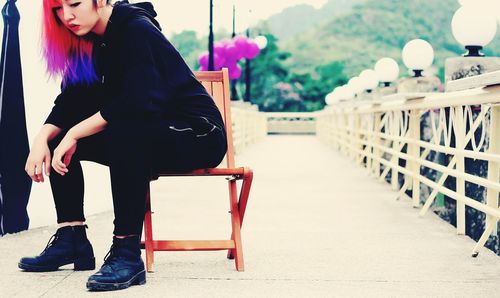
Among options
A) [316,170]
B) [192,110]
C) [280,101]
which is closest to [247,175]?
[192,110]

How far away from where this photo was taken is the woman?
2904 millimetres

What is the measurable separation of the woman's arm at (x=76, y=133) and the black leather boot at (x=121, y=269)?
0.37 meters

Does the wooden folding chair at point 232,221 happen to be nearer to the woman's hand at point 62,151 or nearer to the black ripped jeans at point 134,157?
the black ripped jeans at point 134,157

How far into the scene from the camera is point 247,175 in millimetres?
3244

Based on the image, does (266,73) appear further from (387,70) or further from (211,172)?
(211,172)

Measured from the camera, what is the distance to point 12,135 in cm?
433

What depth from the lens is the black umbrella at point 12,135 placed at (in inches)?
167

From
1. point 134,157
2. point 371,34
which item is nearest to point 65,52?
point 134,157

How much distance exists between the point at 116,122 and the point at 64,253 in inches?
25.5

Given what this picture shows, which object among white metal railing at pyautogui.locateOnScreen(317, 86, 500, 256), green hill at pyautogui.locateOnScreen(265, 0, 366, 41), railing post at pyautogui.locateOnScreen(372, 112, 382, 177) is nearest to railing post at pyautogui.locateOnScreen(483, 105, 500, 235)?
white metal railing at pyautogui.locateOnScreen(317, 86, 500, 256)

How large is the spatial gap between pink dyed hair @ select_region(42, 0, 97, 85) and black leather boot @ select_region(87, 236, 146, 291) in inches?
26.7

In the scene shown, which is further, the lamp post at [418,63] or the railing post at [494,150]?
the lamp post at [418,63]

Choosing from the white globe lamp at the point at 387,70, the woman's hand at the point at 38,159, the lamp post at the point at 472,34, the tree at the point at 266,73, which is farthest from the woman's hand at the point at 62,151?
the tree at the point at 266,73

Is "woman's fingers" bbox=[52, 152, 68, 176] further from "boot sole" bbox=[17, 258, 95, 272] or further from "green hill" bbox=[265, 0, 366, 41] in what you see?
"green hill" bbox=[265, 0, 366, 41]
